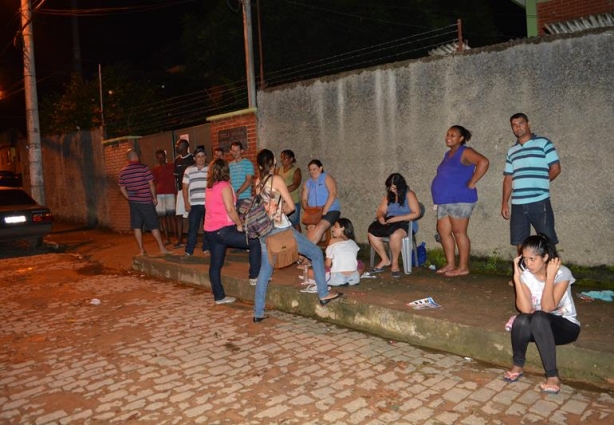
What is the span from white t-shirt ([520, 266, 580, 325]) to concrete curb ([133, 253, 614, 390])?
0.31 metres

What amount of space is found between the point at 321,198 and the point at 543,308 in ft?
12.7

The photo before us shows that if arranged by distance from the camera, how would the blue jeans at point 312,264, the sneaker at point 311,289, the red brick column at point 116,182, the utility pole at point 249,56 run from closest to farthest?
the blue jeans at point 312,264, the sneaker at point 311,289, the utility pole at point 249,56, the red brick column at point 116,182

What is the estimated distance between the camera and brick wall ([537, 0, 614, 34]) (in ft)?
28.4

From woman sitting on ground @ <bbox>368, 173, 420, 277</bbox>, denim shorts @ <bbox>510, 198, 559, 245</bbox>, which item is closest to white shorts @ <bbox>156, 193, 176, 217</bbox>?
woman sitting on ground @ <bbox>368, 173, 420, 277</bbox>

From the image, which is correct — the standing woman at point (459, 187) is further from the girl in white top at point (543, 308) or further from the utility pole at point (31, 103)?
the utility pole at point (31, 103)

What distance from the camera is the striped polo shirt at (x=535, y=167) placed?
5.39m

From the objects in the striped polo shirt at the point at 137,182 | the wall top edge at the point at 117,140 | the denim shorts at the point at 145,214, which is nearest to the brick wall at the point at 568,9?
the striped polo shirt at the point at 137,182

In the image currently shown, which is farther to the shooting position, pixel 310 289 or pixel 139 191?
pixel 139 191

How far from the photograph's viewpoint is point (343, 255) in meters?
6.06

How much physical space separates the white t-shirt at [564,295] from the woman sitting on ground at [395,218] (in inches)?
105

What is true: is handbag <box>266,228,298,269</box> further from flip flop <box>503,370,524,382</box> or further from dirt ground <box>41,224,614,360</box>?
flip flop <box>503,370,524,382</box>

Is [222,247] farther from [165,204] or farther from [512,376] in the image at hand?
[165,204]

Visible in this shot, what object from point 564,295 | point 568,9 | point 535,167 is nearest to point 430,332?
point 564,295

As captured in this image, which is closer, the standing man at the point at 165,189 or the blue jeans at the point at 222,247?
the blue jeans at the point at 222,247
